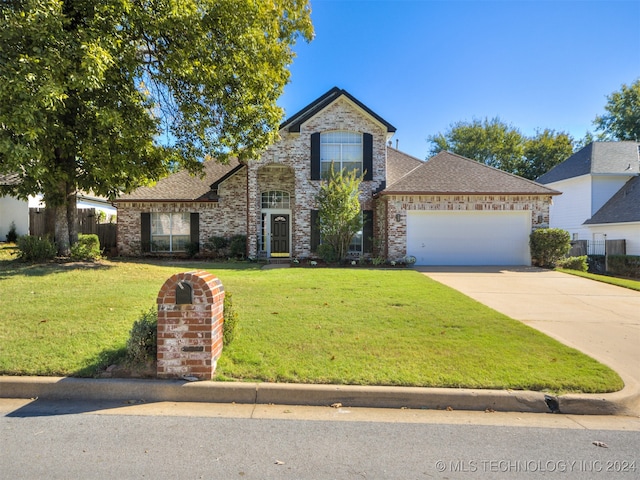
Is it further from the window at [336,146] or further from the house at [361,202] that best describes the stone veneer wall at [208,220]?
the window at [336,146]

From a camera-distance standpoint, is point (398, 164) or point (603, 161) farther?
point (603, 161)

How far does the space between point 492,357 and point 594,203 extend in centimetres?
2237

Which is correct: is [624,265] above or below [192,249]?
below

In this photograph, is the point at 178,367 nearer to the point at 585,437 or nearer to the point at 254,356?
the point at 254,356

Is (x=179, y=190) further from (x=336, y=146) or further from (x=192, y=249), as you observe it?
(x=336, y=146)

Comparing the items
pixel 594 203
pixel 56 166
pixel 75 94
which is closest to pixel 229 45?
pixel 75 94

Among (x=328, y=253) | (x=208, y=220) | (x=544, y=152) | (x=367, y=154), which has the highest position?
(x=544, y=152)

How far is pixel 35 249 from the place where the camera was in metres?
11.0

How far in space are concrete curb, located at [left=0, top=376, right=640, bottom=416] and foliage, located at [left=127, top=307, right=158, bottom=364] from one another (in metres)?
0.32

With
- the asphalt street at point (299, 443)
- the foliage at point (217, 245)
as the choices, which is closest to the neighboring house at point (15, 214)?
the foliage at point (217, 245)

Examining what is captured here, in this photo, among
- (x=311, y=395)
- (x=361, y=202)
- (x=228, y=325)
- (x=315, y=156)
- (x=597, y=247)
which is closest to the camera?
(x=311, y=395)

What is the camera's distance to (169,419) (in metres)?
3.69

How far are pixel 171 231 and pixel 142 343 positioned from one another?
14.7 metres

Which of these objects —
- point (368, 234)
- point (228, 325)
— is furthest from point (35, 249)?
point (368, 234)
